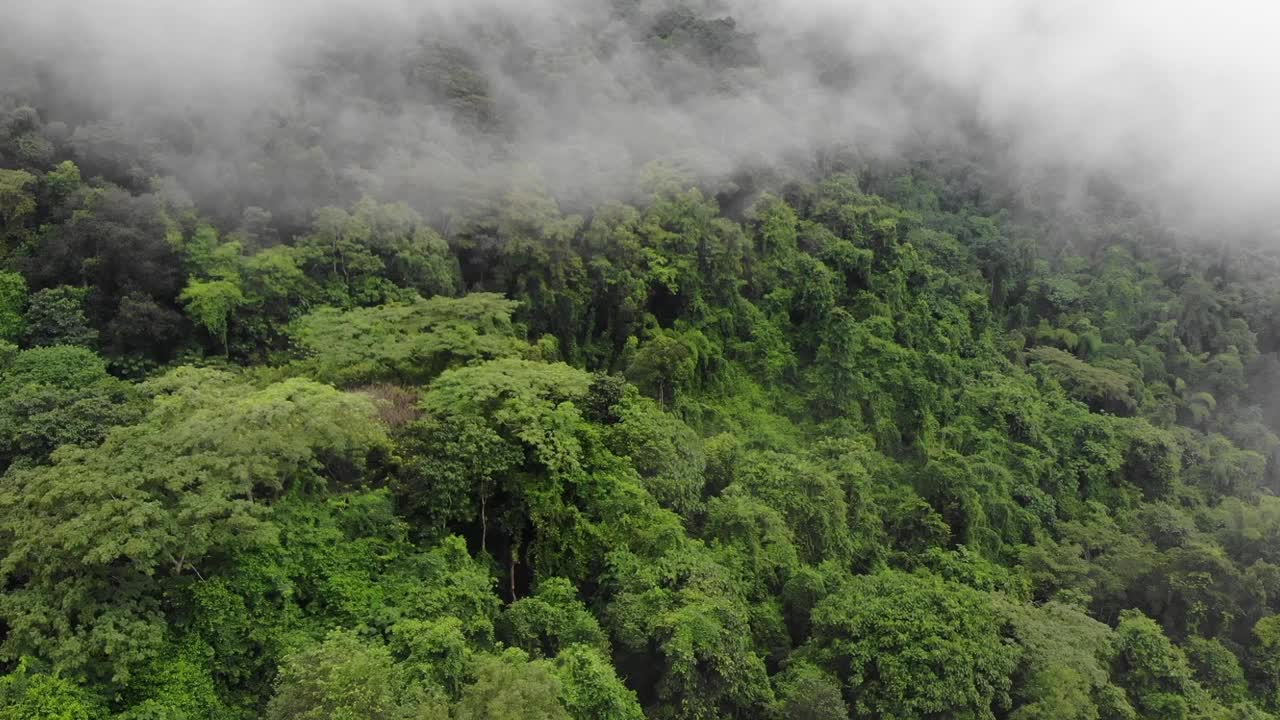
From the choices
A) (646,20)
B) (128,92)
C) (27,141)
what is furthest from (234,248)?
(646,20)

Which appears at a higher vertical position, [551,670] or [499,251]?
[499,251]

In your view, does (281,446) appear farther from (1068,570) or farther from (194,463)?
(1068,570)

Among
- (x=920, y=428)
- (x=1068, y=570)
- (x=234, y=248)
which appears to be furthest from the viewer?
(x=920, y=428)

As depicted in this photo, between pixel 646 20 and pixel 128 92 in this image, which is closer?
pixel 128 92

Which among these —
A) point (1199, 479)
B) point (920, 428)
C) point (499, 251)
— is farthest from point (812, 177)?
point (1199, 479)

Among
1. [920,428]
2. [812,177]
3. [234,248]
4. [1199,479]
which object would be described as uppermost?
[812,177]

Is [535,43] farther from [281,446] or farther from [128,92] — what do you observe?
[281,446]

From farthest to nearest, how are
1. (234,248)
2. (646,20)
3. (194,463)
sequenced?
(646,20)
(234,248)
(194,463)

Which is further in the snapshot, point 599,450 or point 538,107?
point 538,107
